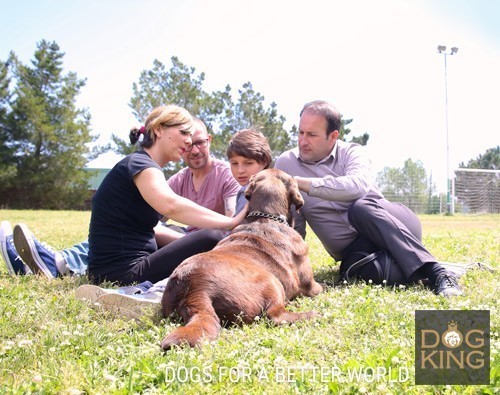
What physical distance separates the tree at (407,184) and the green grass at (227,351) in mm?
29779

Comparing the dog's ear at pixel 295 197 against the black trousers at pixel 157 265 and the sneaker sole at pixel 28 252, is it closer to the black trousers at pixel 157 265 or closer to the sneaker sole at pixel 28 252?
the black trousers at pixel 157 265

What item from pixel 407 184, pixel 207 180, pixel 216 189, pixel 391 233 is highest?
pixel 407 184

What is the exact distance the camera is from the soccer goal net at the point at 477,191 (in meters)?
32.4

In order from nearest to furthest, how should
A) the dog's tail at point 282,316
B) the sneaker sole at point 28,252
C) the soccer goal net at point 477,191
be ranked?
the dog's tail at point 282,316
the sneaker sole at point 28,252
the soccer goal net at point 477,191

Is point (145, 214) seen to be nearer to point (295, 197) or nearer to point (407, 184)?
point (295, 197)

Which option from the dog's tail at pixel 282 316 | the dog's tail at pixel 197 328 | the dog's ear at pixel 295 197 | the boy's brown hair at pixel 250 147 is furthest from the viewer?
the boy's brown hair at pixel 250 147

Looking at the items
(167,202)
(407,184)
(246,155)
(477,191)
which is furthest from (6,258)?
(477,191)

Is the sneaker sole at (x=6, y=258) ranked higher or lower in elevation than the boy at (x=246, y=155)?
lower

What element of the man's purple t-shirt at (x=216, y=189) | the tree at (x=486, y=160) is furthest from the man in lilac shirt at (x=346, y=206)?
the tree at (x=486, y=160)

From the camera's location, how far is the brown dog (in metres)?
3.26

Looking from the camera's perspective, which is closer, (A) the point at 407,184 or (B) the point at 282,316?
(B) the point at 282,316

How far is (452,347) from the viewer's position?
2.82 meters

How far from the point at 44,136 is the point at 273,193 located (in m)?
40.8

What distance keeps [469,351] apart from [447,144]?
3345 centimetres
